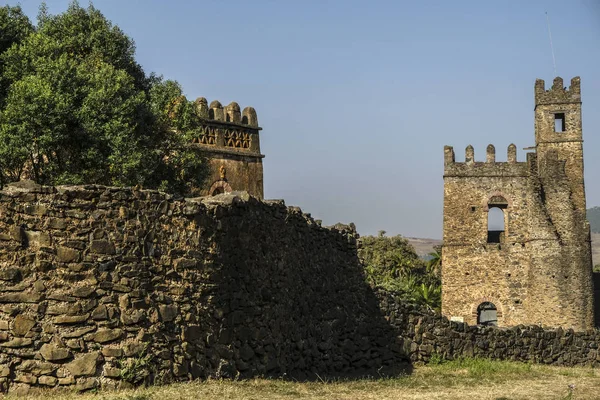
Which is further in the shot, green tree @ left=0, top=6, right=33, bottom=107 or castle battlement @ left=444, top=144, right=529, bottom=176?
castle battlement @ left=444, top=144, right=529, bottom=176

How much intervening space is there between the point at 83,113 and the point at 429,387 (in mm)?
9891

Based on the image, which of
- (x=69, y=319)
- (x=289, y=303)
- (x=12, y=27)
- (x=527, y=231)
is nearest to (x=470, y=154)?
(x=527, y=231)

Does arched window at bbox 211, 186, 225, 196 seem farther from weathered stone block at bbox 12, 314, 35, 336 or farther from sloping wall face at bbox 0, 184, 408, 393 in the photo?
weathered stone block at bbox 12, 314, 35, 336

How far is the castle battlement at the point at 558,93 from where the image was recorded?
49406 millimetres

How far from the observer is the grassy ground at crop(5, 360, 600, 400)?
1112 centimetres

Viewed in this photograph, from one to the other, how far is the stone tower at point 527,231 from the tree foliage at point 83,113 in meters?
25.9

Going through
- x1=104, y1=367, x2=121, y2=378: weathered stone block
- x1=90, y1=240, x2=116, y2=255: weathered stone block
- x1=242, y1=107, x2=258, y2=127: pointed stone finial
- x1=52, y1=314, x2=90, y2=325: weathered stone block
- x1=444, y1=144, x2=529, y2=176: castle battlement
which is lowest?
x1=104, y1=367, x2=121, y2=378: weathered stone block

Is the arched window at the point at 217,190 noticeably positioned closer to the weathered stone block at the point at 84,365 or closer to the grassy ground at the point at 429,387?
the grassy ground at the point at 429,387

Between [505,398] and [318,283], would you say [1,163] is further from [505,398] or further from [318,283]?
[505,398]

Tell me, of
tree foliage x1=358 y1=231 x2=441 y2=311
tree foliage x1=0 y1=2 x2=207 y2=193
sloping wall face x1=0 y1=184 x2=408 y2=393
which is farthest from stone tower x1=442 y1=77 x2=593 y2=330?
sloping wall face x1=0 y1=184 x2=408 y2=393

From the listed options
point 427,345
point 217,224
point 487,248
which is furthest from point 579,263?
point 217,224

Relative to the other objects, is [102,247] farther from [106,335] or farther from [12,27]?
[12,27]

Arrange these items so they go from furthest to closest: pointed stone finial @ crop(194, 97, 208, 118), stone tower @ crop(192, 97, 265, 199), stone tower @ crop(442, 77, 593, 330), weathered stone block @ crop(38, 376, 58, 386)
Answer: stone tower @ crop(442, 77, 593, 330), stone tower @ crop(192, 97, 265, 199), pointed stone finial @ crop(194, 97, 208, 118), weathered stone block @ crop(38, 376, 58, 386)

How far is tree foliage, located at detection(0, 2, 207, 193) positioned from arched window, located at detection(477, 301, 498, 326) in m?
24.4
